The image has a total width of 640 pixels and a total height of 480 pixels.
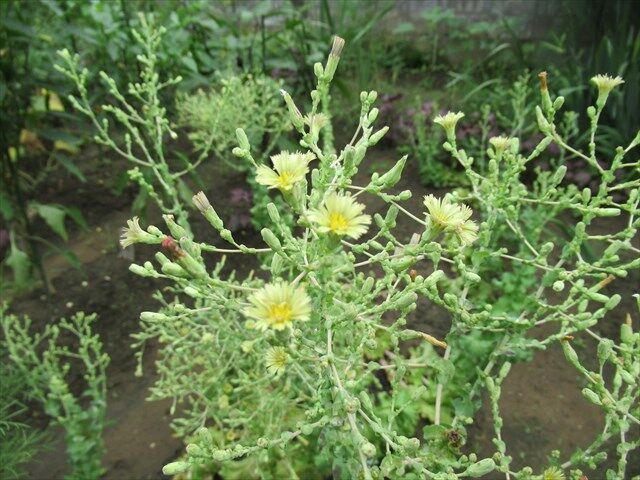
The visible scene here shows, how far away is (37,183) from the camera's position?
3.34m

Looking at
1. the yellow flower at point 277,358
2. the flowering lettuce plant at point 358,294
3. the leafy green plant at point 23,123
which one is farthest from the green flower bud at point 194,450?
the leafy green plant at point 23,123

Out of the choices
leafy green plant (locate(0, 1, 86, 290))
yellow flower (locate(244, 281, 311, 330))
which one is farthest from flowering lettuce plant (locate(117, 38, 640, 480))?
leafy green plant (locate(0, 1, 86, 290))

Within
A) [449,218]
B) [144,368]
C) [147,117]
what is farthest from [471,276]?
[144,368]

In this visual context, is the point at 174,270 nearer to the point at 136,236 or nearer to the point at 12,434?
the point at 136,236

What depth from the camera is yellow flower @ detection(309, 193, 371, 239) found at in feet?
2.30

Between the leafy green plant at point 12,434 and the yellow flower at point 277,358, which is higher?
the yellow flower at point 277,358

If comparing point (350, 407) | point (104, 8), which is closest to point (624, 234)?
point (350, 407)

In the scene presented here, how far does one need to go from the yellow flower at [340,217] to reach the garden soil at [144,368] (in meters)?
0.88

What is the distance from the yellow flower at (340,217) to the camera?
2.30ft

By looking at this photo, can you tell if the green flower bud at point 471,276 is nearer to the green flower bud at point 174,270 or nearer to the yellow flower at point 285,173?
the yellow flower at point 285,173

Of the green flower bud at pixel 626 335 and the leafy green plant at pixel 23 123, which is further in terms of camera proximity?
the leafy green plant at pixel 23 123

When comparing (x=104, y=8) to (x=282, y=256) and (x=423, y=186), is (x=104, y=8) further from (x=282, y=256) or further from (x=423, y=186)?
(x=282, y=256)

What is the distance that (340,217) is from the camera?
0.71m

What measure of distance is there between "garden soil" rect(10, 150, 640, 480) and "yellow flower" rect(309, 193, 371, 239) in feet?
2.89
